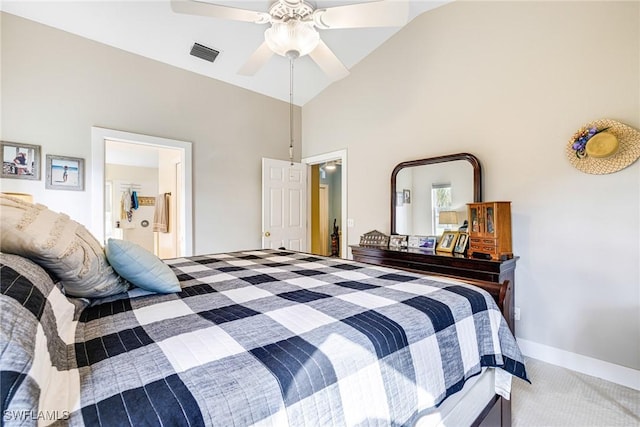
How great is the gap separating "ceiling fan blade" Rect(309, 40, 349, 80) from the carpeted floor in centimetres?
276

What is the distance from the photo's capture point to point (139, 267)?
1159 millimetres

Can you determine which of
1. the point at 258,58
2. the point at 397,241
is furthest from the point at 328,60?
the point at 397,241

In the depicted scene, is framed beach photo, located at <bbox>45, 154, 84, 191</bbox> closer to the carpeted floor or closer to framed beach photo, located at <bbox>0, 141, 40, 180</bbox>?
framed beach photo, located at <bbox>0, 141, 40, 180</bbox>

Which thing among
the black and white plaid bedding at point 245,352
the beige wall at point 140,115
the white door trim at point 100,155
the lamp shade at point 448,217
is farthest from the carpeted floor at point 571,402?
the white door trim at point 100,155

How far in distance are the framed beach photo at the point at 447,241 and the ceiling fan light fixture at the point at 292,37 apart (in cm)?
209

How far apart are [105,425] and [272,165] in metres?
3.75

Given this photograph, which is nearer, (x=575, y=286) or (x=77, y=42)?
(x=575, y=286)

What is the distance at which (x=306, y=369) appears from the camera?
2.32 feet

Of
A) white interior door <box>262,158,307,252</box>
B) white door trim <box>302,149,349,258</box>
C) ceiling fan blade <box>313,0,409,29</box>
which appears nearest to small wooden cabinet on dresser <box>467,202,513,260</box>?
ceiling fan blade <box>313,0,409,29</box>

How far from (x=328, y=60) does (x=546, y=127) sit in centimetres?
188

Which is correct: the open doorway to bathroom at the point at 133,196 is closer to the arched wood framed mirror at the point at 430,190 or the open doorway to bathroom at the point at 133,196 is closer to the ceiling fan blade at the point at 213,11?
the ceiling fan blade at the point at 213,11

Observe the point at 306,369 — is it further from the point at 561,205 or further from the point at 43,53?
the point at 43,53

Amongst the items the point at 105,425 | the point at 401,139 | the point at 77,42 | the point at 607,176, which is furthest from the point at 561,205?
the point at 77,42

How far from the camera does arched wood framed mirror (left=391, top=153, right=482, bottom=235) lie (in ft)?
9.17
